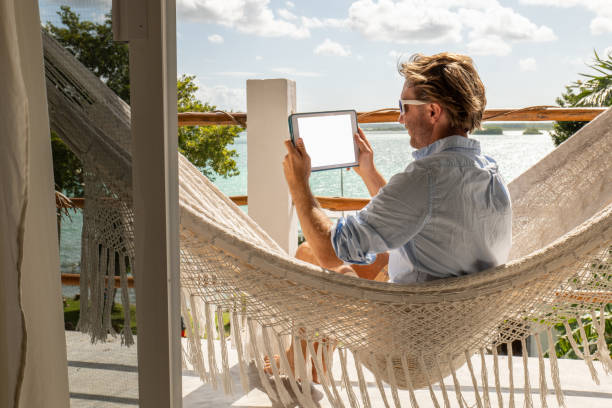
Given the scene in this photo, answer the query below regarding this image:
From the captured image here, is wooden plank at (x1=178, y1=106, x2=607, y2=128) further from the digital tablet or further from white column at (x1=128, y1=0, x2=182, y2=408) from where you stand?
white column at (x1=128, y1=0, x2=182, y2=408)

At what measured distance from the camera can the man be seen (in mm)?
1164

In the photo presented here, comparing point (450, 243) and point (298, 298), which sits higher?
point (450, 243)

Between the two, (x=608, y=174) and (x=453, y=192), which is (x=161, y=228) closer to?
(x=453, y=192)

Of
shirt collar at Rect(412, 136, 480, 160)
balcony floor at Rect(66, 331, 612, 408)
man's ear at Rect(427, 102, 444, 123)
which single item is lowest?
balcony floor at Rect(66, 331, 612, 408)

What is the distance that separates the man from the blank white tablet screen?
0.14m

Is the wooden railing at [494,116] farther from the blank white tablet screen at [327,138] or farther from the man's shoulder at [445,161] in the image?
the man's shoulder at [445,161]

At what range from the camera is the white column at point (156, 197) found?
2.50ft

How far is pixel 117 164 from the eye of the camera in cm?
81

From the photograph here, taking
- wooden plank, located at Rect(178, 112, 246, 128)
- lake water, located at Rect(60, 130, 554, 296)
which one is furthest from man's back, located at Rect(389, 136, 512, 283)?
lake water, located at Rect(60, 130, 554, 296)

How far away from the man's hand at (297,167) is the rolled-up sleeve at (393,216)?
0.22 m

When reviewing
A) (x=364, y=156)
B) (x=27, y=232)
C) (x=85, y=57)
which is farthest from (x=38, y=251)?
(x=364, y=156)

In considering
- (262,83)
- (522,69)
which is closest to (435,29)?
(522,69)

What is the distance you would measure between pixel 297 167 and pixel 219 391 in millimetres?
851

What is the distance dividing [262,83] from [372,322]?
1129 millimetres
